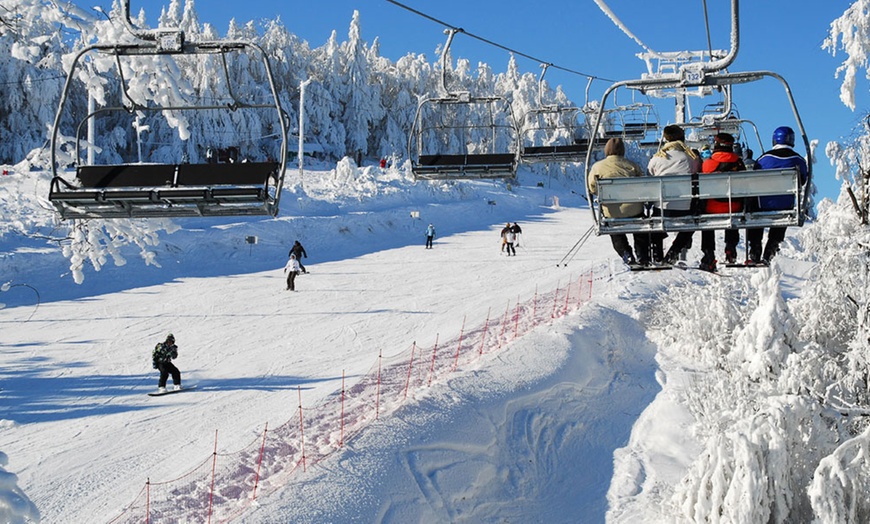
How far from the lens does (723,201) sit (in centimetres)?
686

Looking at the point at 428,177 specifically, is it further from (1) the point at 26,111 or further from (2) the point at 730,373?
(1) the point at 26,111

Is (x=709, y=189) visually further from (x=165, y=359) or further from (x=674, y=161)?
(x=165, y=359)

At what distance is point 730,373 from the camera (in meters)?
20.8

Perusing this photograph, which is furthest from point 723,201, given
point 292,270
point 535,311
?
point 292,270

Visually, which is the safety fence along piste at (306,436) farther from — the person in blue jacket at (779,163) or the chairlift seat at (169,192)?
the person in blue jacket at (779,163)

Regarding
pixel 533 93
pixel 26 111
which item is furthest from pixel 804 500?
pixel 533 93

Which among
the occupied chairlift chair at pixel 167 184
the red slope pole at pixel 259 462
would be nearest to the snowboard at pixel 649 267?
the occupied chairlift chair at pixel 167 184

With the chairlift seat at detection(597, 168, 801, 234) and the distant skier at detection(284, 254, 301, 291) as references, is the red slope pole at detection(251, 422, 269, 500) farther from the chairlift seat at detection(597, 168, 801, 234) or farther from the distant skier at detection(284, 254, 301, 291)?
the distant skier at detection(284, 254, 301, 291)

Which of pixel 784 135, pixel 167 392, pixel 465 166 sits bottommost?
pixel 167 392

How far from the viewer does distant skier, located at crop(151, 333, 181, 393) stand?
48.8ft

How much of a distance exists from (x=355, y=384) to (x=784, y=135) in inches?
438

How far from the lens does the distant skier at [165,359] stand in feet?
48.8

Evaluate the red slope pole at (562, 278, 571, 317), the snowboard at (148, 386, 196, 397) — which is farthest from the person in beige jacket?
the red slope pole at (562, 278, 571, 317)

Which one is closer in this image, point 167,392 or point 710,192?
point 710,192
